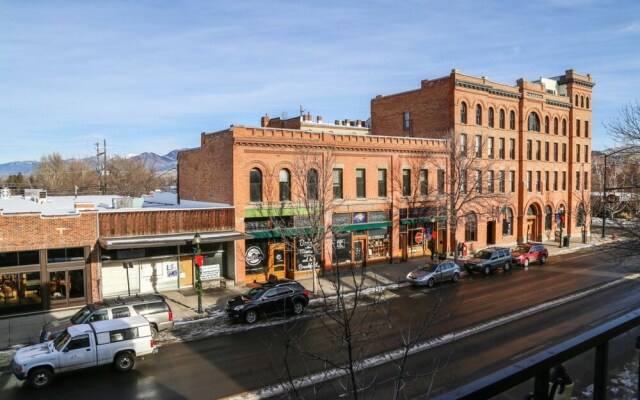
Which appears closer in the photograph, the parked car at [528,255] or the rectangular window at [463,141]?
the parked car at [528,255]

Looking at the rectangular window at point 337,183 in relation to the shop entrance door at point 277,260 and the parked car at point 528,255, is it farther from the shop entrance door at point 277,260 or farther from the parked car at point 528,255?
the parked car at point 528,255

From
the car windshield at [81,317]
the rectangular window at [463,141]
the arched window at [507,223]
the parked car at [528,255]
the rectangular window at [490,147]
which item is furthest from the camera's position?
the arched window at [507,223]

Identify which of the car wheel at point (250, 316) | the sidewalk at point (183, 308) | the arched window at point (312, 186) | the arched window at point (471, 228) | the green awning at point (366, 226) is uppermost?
the arched window at point (312, 186)

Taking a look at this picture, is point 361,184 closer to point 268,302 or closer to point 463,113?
point 463,113

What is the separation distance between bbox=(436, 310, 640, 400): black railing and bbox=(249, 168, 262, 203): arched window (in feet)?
92.8

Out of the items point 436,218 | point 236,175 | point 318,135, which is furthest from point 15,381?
point 436,218

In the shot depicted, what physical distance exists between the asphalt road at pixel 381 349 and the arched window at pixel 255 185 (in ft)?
32.7

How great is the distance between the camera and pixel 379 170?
3675 cm

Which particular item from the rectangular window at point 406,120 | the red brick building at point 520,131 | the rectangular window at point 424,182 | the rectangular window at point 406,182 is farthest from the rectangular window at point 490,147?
the rectangular window at point 406,182

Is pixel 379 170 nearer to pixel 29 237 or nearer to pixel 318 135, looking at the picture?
pixel 318 135

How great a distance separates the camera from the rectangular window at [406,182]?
3825cm

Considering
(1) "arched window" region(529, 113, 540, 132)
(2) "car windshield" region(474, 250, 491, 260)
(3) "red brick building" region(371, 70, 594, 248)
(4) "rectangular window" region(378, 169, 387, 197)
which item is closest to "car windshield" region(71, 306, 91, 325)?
(4) "rectangular window" region(378, 169, 387, 197)

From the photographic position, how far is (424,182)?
130 feet

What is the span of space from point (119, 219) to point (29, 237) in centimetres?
434
